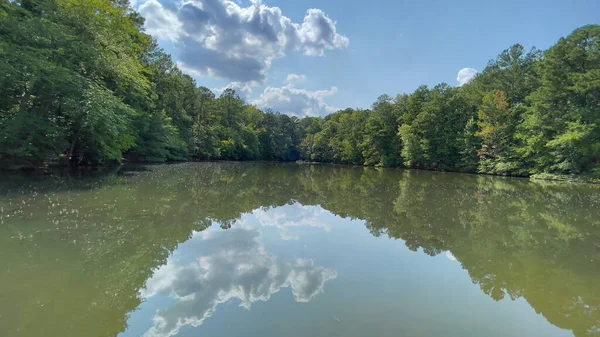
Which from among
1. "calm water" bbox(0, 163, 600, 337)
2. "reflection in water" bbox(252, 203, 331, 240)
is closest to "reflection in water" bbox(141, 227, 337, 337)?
"calm water" bbox(0, 163, 600, 337)

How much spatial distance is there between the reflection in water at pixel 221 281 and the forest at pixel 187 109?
1297 centimetres

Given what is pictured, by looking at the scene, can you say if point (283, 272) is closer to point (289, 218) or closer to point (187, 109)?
A: point (289, 218)

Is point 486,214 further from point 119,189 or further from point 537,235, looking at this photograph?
point 119,189

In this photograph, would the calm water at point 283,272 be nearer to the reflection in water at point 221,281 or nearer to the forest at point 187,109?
the reflection in water at point 221,281

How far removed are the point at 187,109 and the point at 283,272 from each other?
154 ft

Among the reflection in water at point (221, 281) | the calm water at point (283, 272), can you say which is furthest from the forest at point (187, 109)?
the reflection in water at point (221, 281)

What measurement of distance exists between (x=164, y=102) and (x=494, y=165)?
36165 millimetres

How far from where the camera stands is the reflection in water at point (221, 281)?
3.41 meters

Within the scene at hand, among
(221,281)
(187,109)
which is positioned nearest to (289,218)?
(221,281)

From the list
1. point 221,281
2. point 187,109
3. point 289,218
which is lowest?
point 289,218

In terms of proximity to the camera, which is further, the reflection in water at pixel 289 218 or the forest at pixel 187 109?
the forest at pixel 187 109

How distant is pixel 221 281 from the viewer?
14.1 ft

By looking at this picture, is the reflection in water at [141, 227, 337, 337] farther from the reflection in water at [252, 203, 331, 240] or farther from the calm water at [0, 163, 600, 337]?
the reflection in water at [252, 203, 331, 240]

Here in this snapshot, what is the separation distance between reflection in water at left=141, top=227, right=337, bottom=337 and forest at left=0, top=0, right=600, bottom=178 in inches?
511
